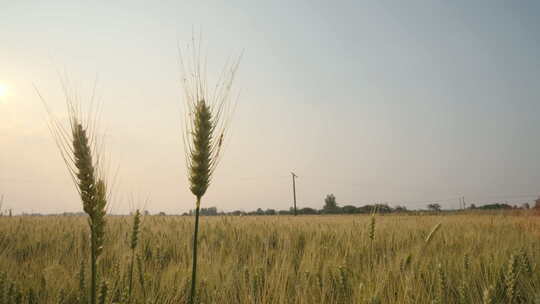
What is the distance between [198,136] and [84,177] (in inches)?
16.5

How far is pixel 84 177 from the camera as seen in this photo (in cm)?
117

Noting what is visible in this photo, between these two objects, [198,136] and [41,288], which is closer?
[198,136]

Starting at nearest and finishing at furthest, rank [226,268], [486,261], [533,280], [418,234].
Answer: [533,280] < [226,268] < [486,261] < [418,234]

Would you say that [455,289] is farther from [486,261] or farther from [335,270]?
[335,270]

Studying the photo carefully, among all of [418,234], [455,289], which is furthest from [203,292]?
[418,234]

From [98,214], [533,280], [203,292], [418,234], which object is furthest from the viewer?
[418,234]

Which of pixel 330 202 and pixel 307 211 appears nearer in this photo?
pixel 307 211

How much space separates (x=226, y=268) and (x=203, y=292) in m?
0.51

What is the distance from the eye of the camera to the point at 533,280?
2.37 metres

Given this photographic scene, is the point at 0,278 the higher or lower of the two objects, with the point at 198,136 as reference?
lower

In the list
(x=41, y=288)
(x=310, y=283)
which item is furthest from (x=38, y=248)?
(x=310, y=283)

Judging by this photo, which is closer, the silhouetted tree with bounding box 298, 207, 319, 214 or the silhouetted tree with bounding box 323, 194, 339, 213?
the silhouetted tree with bounding box 298, 207, 319, 214

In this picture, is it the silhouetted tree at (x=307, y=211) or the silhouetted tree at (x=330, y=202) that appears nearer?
the silhouetted tree at (x=307, y=211)

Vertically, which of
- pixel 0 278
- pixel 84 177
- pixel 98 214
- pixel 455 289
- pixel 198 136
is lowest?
pixel 455 289
